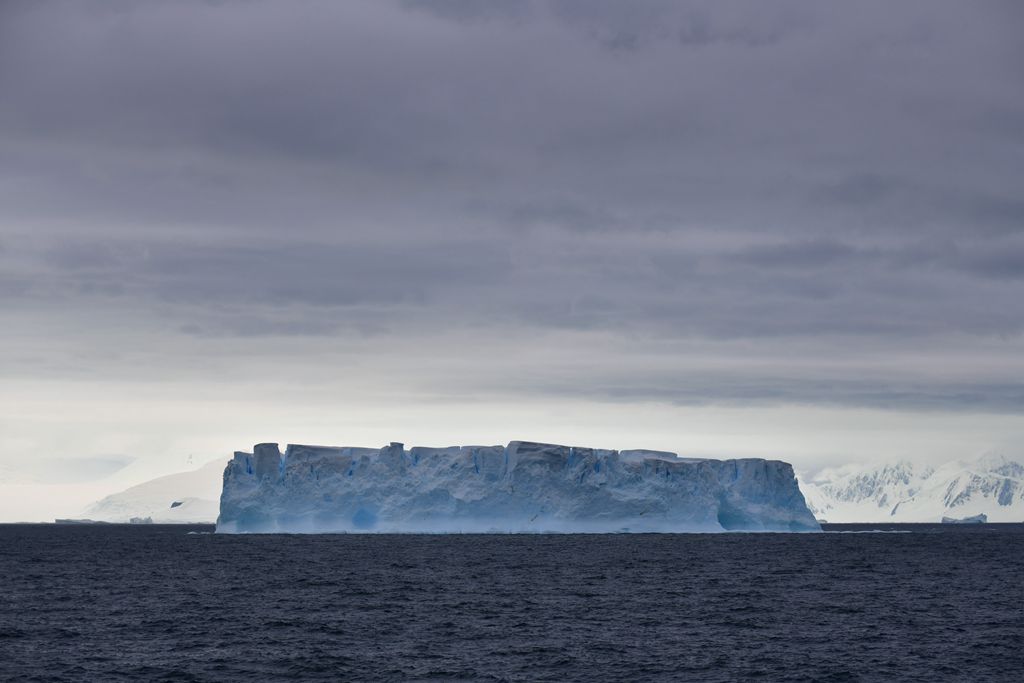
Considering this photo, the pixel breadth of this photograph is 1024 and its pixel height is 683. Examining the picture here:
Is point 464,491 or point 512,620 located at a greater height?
point 464,491

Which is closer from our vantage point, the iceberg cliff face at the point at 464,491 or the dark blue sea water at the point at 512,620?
the dark blue sea water at the point at 512,620

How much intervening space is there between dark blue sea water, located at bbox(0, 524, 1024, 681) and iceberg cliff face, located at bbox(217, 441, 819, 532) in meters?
25.4

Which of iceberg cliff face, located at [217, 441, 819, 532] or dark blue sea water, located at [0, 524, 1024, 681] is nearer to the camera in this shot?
dark blue sea water, located at [0, 524, 1024, 681]

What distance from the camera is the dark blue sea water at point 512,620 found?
29.6 metres

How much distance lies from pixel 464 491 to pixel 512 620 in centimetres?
5961

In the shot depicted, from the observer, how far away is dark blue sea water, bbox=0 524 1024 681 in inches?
1165

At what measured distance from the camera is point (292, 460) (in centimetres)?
9819

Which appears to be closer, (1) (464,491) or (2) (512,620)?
(2) (512,620)

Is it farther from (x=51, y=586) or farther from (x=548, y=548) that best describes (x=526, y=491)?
(x=51, y=586)

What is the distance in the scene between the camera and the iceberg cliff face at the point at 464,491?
3875 inches

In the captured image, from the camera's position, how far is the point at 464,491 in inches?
3898

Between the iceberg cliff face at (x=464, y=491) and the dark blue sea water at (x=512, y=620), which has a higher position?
the iceberg cliff face at (x=464, y=491)

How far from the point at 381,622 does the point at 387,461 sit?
61.0m

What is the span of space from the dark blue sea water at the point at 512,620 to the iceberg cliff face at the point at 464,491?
2536 cm
